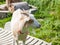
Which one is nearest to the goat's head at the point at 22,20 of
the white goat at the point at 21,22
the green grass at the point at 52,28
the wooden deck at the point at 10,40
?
the white goat at the point at 21,22

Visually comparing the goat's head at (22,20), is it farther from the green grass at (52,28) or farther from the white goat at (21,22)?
the green grass at (52,28)

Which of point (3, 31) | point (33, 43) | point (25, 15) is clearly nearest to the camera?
point (25, 15)

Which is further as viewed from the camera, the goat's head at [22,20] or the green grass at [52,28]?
the green grass at [52,28]

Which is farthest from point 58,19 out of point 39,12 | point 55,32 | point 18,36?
point 39,12

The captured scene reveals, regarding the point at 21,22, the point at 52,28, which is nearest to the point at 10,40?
the point at 52,28

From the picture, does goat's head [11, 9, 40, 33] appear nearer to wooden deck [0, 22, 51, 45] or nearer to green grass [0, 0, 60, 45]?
wooden deck [0, 22, 51, 45]

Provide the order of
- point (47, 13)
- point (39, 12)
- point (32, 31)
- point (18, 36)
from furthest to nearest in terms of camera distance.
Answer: point (39, 12)
point (47, 13)
point (32, 31)
point (18, 36)

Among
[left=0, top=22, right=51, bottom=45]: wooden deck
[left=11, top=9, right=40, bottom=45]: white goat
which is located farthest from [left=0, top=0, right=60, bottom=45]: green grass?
[left=11, top=9, right=40, bottom=45]: white goat

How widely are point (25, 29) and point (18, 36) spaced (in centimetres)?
25

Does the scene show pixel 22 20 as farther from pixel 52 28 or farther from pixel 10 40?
pixel 52 28

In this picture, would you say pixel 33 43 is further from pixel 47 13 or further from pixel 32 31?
pixel 47 13

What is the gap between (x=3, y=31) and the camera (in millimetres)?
5691

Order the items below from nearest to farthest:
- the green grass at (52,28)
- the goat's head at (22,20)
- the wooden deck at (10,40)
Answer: the goat's head at (22,20) → the wooden deck at (10,40) → the green grass at (52,28)

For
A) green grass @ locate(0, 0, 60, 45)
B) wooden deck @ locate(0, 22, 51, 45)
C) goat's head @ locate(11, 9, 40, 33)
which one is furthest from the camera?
green grass @ locate(0, 0, 60, 45)
